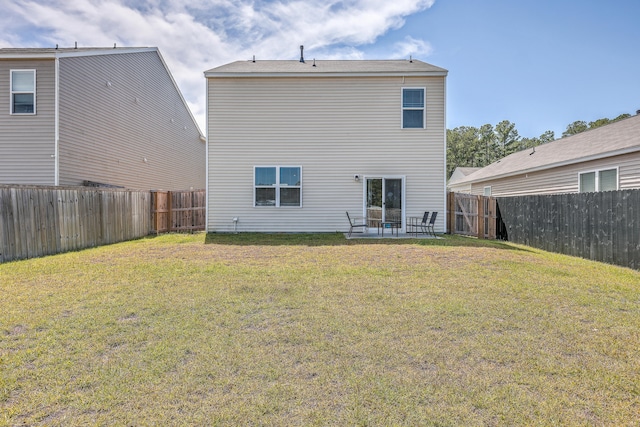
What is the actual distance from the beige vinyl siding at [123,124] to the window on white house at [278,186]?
6.11m

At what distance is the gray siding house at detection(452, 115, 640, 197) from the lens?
30.5 ft

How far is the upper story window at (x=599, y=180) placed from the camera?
32.0 feet

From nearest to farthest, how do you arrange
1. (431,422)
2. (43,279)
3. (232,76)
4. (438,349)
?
(431,422) → (438,349) → (43,279) → (232,76)

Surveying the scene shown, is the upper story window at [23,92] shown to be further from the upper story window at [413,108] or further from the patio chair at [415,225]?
the patio chair at [415,225]

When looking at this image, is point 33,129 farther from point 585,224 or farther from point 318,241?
point 585,224

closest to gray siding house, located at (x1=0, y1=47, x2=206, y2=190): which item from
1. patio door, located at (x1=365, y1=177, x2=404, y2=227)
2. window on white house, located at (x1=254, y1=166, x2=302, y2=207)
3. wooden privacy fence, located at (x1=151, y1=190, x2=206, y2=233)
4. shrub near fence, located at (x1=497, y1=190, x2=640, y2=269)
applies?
wooden privacy fence, located at (x1=151, y1=190, x2=206, y2=233)

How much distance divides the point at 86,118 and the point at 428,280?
42.0 ft

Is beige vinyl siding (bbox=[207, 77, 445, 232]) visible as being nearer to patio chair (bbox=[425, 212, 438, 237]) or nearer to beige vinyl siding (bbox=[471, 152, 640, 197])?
patio chair (bbox=[425, 212, 438, 237])

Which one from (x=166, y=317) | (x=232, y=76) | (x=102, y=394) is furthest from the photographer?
(x=232, y=76)

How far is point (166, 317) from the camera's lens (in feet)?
12.1

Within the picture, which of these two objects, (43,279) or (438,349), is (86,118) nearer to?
(43,279)

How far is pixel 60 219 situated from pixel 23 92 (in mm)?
5776

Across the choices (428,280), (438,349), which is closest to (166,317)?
(438,349)

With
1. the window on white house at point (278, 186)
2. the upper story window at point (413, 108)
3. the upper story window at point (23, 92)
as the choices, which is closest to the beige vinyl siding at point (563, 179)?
the upper story window at point (413, 108)
